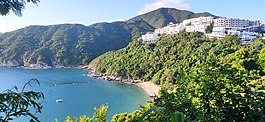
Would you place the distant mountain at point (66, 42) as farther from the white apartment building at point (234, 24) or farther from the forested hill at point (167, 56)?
the white apartment building at point (234, 24)

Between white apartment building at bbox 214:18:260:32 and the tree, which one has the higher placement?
white apartment building at bbox 214:18:260:32

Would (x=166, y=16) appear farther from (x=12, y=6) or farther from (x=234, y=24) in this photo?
(x=12, y=6)

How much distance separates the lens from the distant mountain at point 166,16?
117363 millimetres

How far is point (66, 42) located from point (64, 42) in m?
0.54

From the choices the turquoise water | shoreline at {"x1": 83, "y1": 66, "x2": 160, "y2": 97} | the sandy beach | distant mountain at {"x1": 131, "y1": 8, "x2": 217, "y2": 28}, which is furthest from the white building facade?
distant mountain at {"x1": 131, "y1": 8, "x2": 217, "y2": 28}

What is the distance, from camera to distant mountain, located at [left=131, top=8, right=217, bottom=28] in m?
117

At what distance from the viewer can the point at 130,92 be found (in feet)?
101

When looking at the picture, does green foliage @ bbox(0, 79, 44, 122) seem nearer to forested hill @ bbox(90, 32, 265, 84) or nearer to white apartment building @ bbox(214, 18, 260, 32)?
forested hill @ bbox(90, 32, 265, 84)

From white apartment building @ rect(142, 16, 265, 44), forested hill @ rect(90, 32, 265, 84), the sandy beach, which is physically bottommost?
the sandy beach

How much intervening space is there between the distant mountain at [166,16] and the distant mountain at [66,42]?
101 feet

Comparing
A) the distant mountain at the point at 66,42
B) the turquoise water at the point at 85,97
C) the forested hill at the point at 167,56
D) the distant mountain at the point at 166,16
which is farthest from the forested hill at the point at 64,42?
the distant mountain at the point at 166,16

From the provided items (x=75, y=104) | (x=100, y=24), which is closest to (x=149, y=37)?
(x=75, y=104)

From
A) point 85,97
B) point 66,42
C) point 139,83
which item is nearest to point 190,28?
point 139,83

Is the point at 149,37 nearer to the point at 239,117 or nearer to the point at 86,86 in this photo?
the point at 86,86
